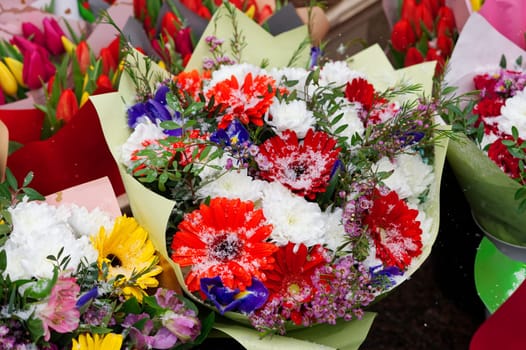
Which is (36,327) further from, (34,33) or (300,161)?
(34,33)

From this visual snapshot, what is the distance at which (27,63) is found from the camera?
120 cm

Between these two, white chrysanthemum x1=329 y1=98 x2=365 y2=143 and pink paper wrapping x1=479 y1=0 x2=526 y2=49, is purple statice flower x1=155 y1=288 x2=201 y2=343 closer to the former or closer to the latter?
white chrysanthemum x1=329 y1=98 x2=365 y2=143

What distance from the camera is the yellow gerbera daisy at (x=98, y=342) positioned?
71 cm

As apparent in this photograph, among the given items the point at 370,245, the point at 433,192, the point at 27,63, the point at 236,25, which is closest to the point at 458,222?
the point at 433,192

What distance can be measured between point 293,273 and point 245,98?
0.26 metres

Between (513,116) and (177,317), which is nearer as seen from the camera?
(177,317)

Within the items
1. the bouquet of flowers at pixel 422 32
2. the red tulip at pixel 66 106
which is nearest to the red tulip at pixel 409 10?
the bouquet of flowers at pixel 422 32

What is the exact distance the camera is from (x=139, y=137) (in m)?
0.91

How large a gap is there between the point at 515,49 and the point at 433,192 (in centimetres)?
44

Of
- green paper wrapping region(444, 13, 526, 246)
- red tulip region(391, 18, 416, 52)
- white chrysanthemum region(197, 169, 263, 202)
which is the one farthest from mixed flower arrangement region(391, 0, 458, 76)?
white chrysanthemum region(197, 169, 263, 202)

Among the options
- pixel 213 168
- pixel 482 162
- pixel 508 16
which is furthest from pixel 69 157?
pixel 508 16

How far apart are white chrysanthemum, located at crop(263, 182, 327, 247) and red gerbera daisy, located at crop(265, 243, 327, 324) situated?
0.01 meters

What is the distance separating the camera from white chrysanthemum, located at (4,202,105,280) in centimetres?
74

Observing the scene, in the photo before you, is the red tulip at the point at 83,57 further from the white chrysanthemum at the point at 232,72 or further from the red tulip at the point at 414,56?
the red tulip at the point at 414,56
